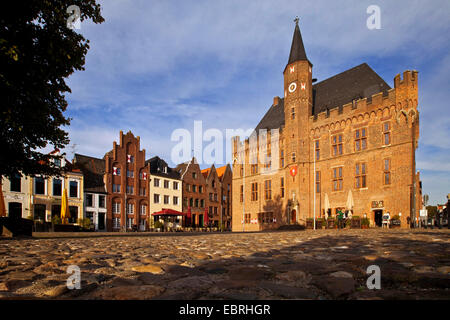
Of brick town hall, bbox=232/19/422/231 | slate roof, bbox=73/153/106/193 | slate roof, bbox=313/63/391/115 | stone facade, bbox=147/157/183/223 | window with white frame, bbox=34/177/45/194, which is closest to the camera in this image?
brick town hall, bbox=232/19/422/231

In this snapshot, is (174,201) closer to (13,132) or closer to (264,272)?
(13,132)

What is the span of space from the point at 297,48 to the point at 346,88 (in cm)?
735

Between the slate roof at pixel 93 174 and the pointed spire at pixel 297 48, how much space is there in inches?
1106

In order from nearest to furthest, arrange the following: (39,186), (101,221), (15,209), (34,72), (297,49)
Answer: (34,72), (15,209), (39,186), (297,49), (101,221)

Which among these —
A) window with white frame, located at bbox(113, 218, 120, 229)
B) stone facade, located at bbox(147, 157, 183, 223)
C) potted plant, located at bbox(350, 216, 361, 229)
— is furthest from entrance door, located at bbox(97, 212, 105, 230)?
potted plant, located at bbox(350, 216, 361, 229)

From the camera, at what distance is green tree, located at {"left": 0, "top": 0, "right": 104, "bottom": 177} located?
7.98 meters

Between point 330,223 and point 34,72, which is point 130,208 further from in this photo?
point 34,72

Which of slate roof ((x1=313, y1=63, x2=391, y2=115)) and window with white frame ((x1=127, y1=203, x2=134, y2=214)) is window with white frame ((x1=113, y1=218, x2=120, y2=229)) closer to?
window with white frame ((x1=127, y1=203, x2=134, y2=214))

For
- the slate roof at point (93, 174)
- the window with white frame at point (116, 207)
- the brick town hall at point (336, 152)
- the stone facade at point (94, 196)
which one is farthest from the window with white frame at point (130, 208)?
the brick town hall at point (336, 152)

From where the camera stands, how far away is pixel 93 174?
3850 centimetres

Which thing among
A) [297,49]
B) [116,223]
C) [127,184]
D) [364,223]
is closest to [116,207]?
[116,223]

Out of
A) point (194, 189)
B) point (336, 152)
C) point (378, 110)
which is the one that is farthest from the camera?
point (194, 189)

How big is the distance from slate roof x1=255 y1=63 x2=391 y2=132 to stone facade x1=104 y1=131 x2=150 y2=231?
63.3 ft

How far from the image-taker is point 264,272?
10.2 ft
